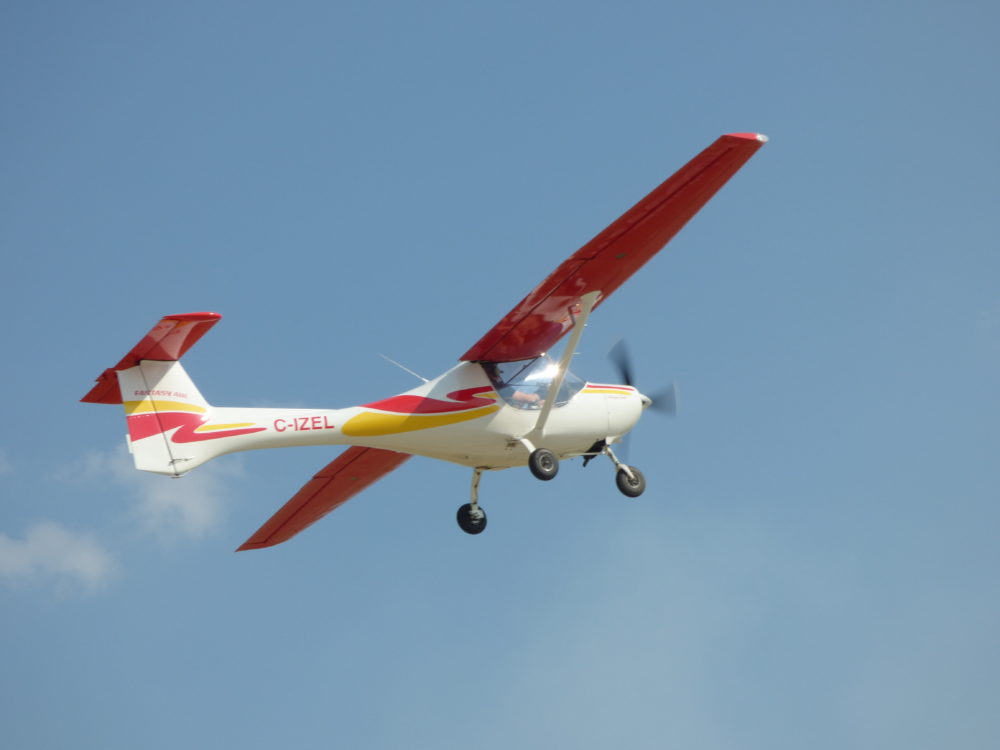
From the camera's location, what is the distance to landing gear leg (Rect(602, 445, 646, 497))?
55.4 ft

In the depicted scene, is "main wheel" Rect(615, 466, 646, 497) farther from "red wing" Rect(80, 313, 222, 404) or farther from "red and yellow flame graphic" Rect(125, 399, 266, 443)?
"red wing" Rect(80, 313, 222, 404)

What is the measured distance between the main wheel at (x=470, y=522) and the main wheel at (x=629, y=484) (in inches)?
71.4

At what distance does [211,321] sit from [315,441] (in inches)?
84.7

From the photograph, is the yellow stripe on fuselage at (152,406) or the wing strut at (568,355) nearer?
the yellow stripe on fuselage at (152,406)

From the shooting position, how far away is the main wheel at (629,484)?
55.4 feet

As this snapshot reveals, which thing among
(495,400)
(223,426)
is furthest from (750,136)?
(223,426)

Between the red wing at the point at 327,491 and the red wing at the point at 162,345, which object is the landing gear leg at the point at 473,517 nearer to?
the red wing at the point at 327,491

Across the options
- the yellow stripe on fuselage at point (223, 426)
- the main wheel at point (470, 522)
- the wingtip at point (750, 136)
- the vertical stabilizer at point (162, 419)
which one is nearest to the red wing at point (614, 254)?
the wingtip at point (750, 136)

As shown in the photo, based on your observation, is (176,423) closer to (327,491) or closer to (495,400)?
(495,400)

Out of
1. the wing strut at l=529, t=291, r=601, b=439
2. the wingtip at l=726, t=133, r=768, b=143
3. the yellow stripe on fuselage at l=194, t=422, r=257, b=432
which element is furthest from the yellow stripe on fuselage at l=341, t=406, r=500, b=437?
the wingtip at l=726, t=133, r=768, b=143

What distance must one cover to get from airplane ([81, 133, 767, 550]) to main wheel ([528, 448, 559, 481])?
14mm

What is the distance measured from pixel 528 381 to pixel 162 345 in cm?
452

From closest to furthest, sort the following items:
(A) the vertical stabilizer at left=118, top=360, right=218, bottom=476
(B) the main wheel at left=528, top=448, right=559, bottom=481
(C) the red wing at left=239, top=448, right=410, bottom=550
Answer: (A) the vertical stabilizer at left=118, top=360, right=218, bottom=476, (B) the main wheel at left=528, top=448, right=559, bottom=481, (C) the red wing at left=239, top=448, right=410, bottom=550

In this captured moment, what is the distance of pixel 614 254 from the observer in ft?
50.9
